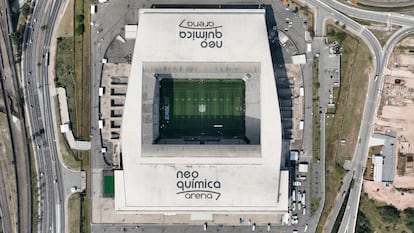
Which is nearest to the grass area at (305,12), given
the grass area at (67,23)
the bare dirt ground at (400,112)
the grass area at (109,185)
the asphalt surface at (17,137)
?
the bare dirt ground at (400,112)

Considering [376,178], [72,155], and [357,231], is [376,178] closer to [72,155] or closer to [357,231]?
[357,231]

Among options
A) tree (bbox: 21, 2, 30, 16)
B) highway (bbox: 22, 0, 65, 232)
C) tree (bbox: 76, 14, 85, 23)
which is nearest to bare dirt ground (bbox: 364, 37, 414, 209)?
tree (bbox: 76, 14, 85, 23)

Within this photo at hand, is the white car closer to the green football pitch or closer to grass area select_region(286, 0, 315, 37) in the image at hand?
the green football pitch

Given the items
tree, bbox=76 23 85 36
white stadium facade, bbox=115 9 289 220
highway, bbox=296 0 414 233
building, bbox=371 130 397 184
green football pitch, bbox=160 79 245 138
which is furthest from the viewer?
highway, bbox=296 0 414 233

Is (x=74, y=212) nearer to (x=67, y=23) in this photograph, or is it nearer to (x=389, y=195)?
(x=67, y=23)

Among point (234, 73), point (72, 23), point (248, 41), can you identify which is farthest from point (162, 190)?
point (72, 23)

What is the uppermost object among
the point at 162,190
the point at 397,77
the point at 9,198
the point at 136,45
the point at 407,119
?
the point at 136,45
